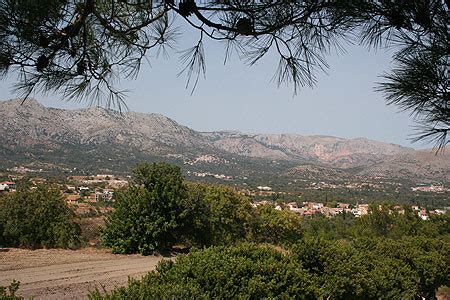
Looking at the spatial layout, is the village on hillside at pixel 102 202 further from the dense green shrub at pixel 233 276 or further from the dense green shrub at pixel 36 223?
the dense green shrub at pixel 233 276

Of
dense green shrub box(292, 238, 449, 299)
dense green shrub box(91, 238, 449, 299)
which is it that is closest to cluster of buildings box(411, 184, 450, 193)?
dense green shrub box(292, 238, 449, 299)

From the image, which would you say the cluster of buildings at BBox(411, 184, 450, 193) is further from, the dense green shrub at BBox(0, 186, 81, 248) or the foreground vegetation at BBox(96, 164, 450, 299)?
the dense green shrub at BBox(0, 186, 81, 248)

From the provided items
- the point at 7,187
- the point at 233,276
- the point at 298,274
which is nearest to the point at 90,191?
the point at 7,187

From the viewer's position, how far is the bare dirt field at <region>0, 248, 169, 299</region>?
1009 cm

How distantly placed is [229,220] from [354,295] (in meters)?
20.7

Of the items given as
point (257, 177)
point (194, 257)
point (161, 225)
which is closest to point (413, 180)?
point (257, 177)

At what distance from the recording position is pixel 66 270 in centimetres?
1277

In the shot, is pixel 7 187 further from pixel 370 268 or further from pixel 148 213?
pixel 370 268

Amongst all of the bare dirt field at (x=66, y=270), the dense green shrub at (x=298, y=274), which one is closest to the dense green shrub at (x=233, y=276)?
the dense green shrub at (x=298, y=274)

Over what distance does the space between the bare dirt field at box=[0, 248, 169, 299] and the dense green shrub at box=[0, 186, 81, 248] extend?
4882 mm

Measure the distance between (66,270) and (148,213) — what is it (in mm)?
5726

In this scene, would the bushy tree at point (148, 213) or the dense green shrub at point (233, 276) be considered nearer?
the dense green shrub at point (233, 276)

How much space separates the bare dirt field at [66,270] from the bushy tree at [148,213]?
798 millimetres

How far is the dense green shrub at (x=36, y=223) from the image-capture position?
68.6ft
